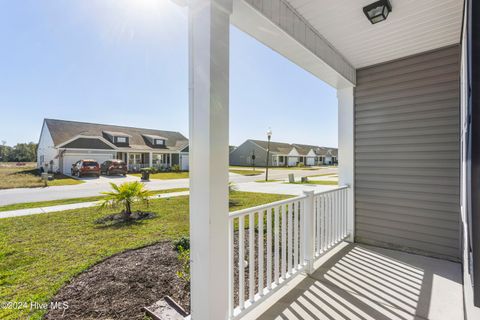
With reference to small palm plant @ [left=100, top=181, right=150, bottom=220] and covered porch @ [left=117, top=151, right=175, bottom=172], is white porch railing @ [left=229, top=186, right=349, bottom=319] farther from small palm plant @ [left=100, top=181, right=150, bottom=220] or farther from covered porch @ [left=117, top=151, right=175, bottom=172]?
covered porch @ [left=117, top=151, right=175, bottom=172]

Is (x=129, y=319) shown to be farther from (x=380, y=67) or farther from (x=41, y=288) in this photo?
(x=380, y=67)

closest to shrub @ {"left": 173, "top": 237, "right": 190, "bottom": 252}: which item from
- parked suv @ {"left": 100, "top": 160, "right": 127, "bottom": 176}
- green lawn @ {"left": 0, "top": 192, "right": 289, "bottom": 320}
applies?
green lawn @ {"left": 0, "top": 192, "right": 289, "bottom": 320}

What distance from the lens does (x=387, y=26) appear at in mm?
2244

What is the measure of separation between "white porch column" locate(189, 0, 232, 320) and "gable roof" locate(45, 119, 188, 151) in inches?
162

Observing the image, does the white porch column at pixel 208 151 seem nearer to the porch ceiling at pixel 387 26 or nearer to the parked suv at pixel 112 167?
the porch ceiling at pixel 387 26

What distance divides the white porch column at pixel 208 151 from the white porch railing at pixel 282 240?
0.20m

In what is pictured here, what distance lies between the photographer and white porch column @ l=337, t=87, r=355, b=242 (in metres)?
3.34

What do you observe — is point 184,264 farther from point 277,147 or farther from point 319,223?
point 277,147

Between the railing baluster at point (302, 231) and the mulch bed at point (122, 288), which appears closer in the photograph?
the mulch bed at point (122, 288)

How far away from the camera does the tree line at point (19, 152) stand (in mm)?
A: 2410

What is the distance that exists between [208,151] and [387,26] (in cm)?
222

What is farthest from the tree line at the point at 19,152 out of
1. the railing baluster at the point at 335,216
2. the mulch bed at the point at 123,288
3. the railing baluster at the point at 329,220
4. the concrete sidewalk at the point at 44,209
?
the railing baluster at the point at 335,216

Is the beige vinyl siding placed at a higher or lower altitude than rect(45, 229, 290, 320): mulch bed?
higher

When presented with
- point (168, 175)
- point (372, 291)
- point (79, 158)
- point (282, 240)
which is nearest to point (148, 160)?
point (168, 175)
